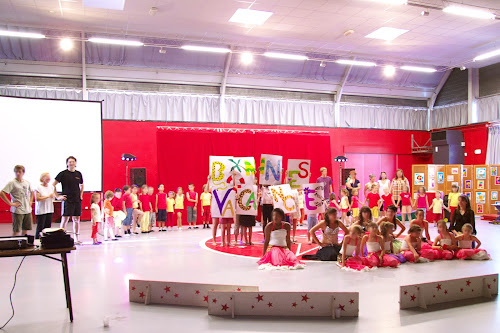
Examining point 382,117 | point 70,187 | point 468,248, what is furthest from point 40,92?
point 382,117

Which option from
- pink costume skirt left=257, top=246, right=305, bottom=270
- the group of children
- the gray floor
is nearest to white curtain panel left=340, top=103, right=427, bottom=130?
the group of children

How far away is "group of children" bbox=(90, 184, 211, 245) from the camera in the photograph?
32.1 feet

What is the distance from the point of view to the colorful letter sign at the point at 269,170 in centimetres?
845

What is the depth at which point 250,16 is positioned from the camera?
11688 millimetres

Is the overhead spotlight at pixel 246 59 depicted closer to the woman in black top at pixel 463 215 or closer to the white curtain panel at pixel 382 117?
the white curtain panel at pixel 382 117

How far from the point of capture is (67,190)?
8656mm

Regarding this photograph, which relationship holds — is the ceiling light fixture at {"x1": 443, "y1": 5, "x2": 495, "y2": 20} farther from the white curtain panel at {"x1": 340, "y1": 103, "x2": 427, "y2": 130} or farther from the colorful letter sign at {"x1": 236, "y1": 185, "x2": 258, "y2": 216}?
the white curtain panel at {"x1": 340, "y1": 103, "x2": 427, "y2": 130}

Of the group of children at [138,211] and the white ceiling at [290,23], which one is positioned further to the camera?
the white ceiling at [290,23]

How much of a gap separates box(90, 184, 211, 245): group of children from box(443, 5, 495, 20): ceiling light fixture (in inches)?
300

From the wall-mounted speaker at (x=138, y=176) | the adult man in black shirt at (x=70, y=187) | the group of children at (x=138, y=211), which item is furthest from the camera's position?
the wall-mounted speaker at (x=138, y=176)

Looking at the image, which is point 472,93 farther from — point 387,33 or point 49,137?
point 49,137

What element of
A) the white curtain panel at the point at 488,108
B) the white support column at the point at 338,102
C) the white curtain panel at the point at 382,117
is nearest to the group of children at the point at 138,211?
the white support column at the point at 338,102

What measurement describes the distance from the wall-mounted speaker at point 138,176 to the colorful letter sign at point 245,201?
601 cm

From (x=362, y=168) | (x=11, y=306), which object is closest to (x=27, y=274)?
(x=11, y=306)
